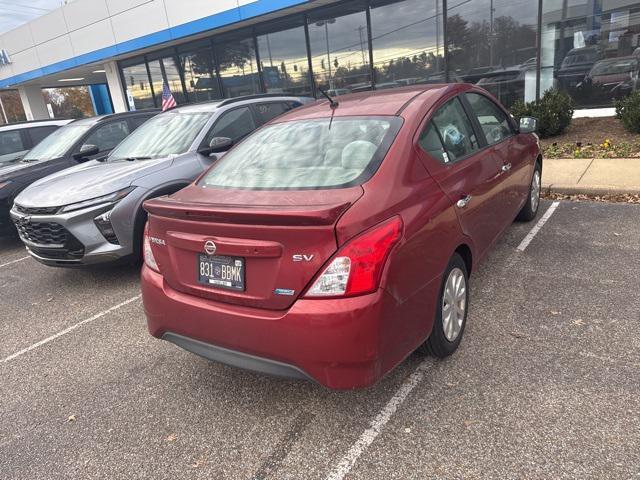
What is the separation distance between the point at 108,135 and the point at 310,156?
5.88 metres

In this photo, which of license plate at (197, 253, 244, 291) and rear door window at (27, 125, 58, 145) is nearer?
license plate at (197, 253, 244, 291)

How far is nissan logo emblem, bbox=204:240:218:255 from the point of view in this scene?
7.97 ft

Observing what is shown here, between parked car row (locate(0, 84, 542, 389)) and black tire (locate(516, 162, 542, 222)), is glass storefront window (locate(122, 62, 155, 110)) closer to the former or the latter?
black tire (locate(516, 162, 542, 222))

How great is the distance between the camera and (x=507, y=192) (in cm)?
404

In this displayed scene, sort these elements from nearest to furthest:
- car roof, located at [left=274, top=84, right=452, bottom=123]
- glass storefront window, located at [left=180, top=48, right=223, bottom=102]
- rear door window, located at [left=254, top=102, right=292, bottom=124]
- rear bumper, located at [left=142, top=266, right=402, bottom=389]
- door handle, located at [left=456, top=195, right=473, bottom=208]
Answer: rear bumper, located at [left=142, top=266, right=402, bottom=389]
door handle, located at [left=456, top=195, right=473, bottom=208]
car roof, located at [left=274, top=84, right=452, bottom=123]
rear door window, located at [left=254, top=102, right=292, bottom=124]
glass storefront window, located at [left=180, top=48, right=223, bottom=102]

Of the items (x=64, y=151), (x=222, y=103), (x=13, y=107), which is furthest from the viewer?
(x=13, y=107)

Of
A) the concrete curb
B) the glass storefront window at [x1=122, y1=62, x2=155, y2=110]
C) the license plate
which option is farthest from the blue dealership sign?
the license plate

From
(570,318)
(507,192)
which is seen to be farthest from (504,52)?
(570,318)

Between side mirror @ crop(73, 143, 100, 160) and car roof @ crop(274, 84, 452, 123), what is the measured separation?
4.31m

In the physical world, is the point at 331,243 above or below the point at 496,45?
below

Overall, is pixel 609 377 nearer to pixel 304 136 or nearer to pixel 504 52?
pixel 304 136

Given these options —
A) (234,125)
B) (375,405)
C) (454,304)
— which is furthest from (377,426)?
(234,125)

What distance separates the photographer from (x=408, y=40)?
1166cm

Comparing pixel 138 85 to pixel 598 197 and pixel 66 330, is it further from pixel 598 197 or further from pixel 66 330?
pixel 598 197
